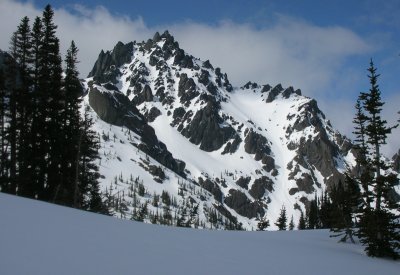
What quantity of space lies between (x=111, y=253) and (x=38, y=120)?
73.5ft

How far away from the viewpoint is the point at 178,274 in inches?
401

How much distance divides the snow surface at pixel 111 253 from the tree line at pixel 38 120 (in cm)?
1614

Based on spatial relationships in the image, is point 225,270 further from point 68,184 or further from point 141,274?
point 68,184

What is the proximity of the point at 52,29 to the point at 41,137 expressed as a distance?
901 cm

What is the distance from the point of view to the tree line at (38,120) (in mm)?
30234

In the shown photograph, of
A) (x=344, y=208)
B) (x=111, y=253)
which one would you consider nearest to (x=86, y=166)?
(x=344, y=208)

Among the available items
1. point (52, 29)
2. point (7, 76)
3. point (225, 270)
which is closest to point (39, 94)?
point (7, 76)

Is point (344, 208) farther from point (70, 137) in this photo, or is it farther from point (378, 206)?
point (70, 137)

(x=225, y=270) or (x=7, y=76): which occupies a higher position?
(x=7, y=76)

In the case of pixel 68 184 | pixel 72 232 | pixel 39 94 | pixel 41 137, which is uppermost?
pixel 39 94

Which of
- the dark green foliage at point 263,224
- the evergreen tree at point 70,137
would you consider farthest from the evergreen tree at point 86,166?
the dark green foliage at point 263,224

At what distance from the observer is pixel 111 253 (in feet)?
36.0

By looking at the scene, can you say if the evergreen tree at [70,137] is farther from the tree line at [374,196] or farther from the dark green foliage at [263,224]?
the dark green foliage at [263,224]

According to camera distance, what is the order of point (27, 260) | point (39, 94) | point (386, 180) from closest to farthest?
point (27, 260) < point (386, 180) < point (39, 94)
